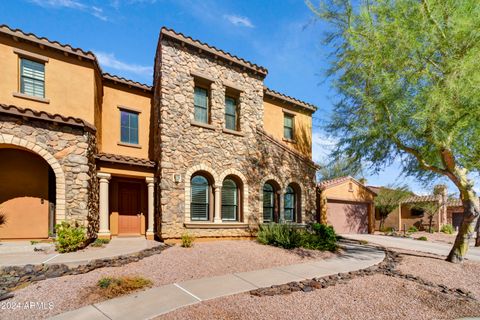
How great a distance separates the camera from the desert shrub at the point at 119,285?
17.4ft

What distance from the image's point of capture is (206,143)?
1158cm

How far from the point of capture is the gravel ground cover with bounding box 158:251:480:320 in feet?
15.7

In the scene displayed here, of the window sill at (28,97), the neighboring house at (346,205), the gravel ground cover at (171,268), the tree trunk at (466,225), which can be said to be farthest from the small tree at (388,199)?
the window sill at (28,97)

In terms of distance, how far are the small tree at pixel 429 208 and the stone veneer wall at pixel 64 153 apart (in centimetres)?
2614

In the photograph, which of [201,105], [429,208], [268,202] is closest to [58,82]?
[201,105]

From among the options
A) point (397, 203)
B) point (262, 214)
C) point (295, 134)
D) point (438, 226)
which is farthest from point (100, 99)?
point (438, 226)

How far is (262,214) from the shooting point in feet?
41.3

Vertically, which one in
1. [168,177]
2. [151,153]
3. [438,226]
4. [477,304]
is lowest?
[438,226]

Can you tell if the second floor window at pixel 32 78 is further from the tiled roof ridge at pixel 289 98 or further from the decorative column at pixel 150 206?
the tiled roof ridge at pixel 289 98

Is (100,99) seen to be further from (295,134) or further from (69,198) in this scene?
(295,134)

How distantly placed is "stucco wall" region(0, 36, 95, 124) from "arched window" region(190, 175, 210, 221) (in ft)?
15.8

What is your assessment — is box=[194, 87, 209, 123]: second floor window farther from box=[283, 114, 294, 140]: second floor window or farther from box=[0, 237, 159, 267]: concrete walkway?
box=[0, 237, 159, 267]: concrete walkway

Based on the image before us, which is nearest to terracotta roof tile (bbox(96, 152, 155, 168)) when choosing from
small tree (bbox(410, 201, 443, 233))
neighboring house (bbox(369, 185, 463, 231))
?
neighboring house (bbox(369, 185, 463, 231))

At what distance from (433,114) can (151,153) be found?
11342 mm
